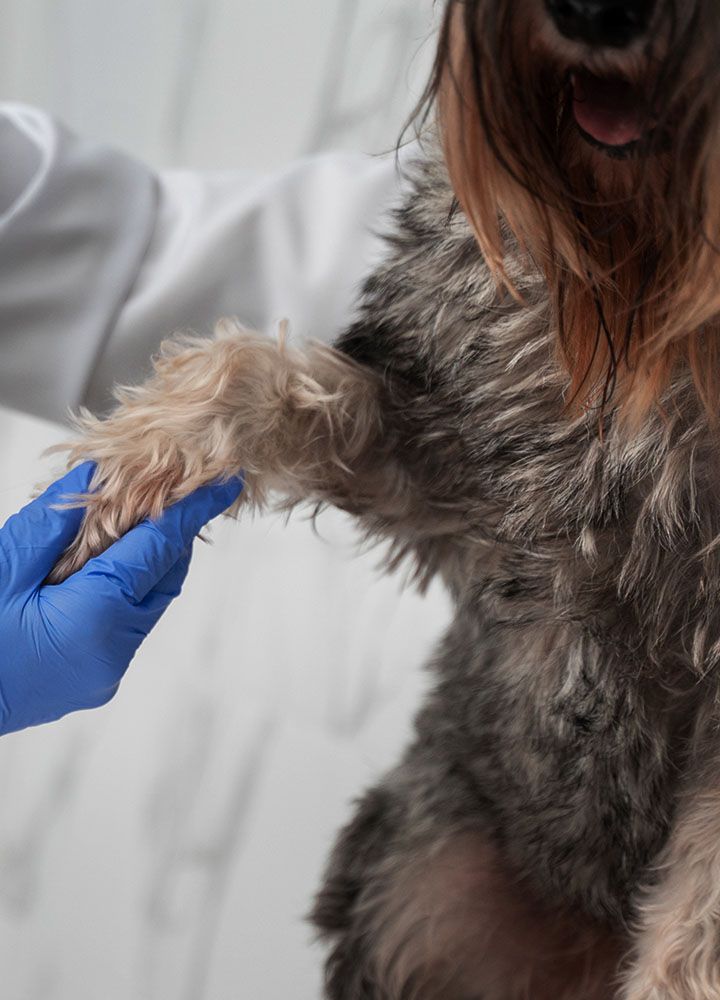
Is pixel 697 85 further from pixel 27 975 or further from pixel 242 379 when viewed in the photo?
pixel 27 975

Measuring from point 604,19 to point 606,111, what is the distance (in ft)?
0.30

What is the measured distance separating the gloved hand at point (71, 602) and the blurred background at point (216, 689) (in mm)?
467

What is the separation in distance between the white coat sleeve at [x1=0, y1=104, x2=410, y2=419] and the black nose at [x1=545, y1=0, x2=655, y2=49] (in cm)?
62

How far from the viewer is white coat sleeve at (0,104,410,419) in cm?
146

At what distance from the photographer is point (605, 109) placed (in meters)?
0.88

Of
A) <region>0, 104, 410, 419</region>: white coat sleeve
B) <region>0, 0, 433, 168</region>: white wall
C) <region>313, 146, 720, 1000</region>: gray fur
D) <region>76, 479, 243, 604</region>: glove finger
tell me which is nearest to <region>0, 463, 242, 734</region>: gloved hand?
<region>76, 479, 243, 604</region>: glove finger

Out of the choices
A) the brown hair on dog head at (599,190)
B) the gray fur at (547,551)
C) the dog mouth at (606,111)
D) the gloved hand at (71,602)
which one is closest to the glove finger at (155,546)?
the gloved hand at (71,602)

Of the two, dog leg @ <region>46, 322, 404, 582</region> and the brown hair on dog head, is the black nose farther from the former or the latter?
dog leg @ <region>46, 322, 404, 582</region>

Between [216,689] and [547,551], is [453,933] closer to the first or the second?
[547,551]

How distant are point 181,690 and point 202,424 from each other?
68cm

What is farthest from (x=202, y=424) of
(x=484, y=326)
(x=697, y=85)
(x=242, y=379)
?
(x=697, y=85)

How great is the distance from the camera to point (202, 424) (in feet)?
3.80

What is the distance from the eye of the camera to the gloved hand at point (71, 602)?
112 centimetres

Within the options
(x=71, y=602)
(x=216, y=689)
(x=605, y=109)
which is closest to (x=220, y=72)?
(x=216, y=689)
